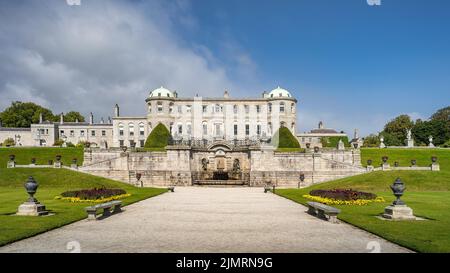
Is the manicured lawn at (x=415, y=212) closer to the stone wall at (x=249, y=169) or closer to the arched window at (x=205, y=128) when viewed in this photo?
the stone wall at (x=249, y=169)

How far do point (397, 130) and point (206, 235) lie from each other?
86.5 metres

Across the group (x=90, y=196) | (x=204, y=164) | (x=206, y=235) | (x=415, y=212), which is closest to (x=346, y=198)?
(x=415, y=212)

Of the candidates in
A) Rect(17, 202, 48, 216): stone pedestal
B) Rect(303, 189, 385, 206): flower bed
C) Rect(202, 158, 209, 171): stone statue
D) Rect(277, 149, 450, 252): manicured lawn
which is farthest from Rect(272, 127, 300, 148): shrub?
Rect(17, 202, 48, 216): stone pedestal

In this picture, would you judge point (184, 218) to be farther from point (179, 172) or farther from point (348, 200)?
point (179, 172)

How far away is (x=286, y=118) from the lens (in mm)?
75188

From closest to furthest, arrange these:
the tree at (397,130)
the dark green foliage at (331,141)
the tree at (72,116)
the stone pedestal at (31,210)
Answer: the stone pedestal at (31,210) → the dark green foliage at (331,141) → the tree at (397,130) → the tree at (72,116)

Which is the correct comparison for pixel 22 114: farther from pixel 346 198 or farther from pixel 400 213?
pixel 400 213

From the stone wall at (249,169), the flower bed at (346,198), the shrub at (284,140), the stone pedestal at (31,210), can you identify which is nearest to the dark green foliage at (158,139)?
the stone wall at (249,169)

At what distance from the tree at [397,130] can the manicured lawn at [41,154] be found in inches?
2367

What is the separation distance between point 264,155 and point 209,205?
2316 centimetres

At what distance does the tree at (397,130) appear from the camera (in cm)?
8282

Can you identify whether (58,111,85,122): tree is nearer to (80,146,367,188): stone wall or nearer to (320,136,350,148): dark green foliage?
(80,146,367,188): stone wall

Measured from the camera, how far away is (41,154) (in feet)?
187
